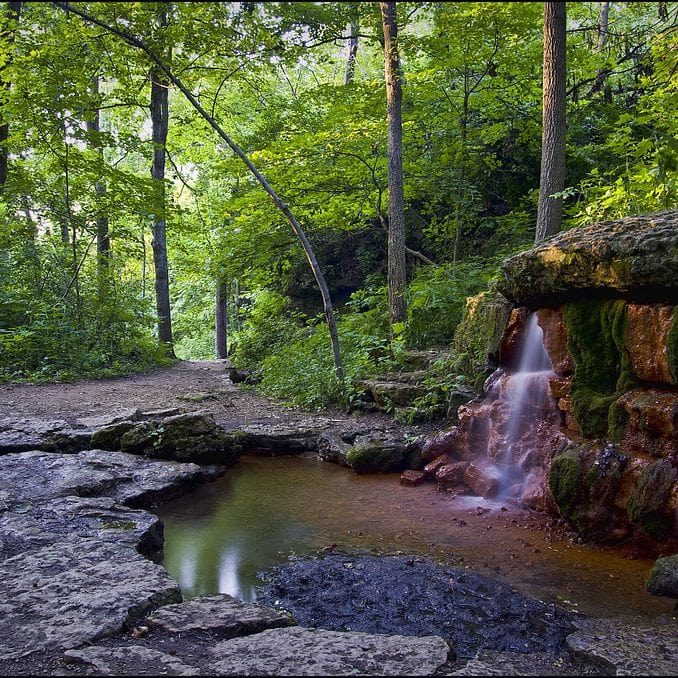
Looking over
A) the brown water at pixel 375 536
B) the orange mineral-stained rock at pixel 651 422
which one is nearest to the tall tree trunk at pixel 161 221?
the brown water at pixel 375 536

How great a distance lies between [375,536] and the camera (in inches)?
198

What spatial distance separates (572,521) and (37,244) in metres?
14.1

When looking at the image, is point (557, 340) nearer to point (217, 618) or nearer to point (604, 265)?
point (604, 265)

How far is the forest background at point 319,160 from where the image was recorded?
9844mm

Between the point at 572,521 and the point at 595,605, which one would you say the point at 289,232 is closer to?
the point at 572,521

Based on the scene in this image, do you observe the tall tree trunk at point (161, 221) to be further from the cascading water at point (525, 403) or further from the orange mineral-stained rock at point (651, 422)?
the orange mineral-stained rock at point (651, 422)

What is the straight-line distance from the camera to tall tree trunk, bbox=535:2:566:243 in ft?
27.4

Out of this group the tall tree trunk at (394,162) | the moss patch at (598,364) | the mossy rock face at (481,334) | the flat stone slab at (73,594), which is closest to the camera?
the flat stone slab at (73,594)

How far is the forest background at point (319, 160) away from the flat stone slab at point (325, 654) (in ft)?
18.5

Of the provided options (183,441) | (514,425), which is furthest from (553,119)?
(183,441)

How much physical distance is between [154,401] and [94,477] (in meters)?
4.45

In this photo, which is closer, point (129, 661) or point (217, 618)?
point (129, 661)

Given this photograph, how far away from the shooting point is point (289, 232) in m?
14.3

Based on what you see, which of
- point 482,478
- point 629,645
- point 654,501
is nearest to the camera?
point 629,645
